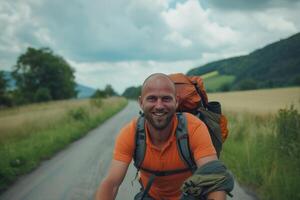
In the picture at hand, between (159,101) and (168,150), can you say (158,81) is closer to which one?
(159,101)

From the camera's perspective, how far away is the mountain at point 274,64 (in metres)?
13.4

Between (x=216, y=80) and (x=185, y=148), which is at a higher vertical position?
(x=216, y=80)

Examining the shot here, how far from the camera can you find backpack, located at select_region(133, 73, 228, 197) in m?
3.30

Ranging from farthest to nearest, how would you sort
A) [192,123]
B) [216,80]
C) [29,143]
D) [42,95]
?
1. [42,95]
2. [216,80]
3. [29,143]
4. [192,123]

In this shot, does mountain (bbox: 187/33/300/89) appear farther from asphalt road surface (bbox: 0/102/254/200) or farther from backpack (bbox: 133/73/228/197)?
backpack (bbox: 133/73/228/197)

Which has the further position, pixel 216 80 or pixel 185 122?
pixel 216 80

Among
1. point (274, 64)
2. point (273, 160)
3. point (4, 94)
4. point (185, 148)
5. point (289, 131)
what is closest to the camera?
point (185, 148)

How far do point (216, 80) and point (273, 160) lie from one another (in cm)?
6711

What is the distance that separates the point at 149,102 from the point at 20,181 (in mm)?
6148

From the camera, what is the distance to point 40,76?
8244 centimetres

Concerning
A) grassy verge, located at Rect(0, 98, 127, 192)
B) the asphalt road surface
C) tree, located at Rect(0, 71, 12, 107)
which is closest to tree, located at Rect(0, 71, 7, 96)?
tree, located at Rect(0, 71, 12, 107)

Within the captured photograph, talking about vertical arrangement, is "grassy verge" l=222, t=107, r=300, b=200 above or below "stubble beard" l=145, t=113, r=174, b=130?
below

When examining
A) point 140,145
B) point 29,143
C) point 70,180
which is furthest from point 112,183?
point 29,143

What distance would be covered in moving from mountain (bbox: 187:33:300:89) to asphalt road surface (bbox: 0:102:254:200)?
18.9 ft
